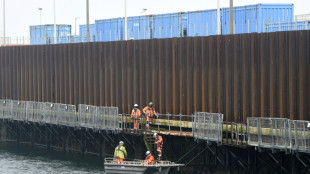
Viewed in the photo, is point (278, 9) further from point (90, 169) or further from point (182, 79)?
point (90, 169)

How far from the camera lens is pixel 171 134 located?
115 feet

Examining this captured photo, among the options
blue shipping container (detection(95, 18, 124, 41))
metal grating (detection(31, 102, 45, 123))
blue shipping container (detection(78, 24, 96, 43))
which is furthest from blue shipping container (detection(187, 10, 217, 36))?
blue shipping container (detection(78, 24, 96, 43))

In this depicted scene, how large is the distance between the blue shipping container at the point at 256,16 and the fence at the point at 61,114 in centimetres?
1150

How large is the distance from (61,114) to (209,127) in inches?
585

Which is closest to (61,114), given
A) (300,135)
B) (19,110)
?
(19,110)

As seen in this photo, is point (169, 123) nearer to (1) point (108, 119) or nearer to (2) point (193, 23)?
(1) point (108, 119)

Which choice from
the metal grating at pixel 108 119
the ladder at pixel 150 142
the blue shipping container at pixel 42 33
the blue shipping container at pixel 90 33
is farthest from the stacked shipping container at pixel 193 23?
the ladder at pixel 150 142

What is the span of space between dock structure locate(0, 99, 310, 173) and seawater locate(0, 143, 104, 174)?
2.72 ft

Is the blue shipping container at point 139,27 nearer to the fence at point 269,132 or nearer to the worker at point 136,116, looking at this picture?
the worker at point 136,116

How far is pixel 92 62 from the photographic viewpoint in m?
43.8

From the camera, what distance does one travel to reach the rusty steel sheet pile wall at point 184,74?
30984mm

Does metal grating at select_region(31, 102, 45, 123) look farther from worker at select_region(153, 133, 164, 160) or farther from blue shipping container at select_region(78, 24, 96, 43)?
blue shipping container at select_region(78, 24, 96, 43)

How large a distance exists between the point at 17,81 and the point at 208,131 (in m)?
23.9

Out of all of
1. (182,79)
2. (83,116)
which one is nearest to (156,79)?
(182,79)
